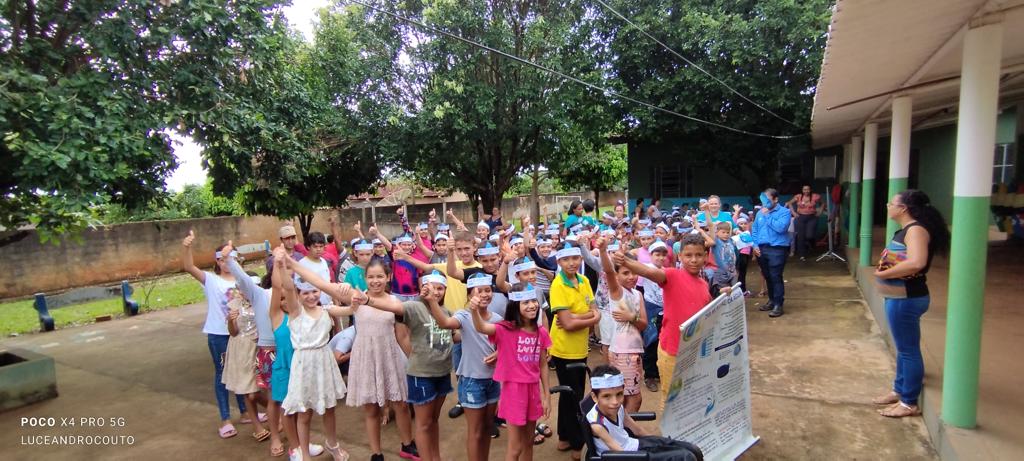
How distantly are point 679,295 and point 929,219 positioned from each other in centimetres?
196

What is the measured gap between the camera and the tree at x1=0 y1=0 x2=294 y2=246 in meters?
4.36

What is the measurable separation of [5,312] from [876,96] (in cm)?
1733

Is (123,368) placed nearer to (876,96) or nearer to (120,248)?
(876,96)

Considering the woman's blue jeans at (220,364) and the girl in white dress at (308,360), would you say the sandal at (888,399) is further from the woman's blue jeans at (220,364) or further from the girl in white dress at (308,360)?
the woman's blue jeans at (220,364)

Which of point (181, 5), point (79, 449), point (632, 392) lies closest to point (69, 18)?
point (181, 5)

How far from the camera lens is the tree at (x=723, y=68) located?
443 inches

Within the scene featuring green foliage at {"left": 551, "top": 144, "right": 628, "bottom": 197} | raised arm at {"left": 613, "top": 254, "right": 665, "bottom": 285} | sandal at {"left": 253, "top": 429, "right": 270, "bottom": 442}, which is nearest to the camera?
raised arm at {"left": 613, "top": 254, "right": 665, "bottom": 285}

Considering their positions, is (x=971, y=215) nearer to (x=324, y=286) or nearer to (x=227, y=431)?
(x=324, y=286)

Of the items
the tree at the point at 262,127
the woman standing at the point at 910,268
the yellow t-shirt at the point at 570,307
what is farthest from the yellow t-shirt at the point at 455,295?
the woman standing at the point at 910,268

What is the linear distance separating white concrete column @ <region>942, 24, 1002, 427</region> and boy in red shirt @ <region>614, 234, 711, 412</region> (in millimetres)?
1528

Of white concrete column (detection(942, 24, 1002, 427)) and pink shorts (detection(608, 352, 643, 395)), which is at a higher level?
white concrete column (detection(942, 24, 1002, 427))

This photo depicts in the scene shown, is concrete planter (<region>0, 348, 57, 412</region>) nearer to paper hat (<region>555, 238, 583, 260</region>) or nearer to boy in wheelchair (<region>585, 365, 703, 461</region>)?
paper hat (<region>555, 238, 583, 260</region>)

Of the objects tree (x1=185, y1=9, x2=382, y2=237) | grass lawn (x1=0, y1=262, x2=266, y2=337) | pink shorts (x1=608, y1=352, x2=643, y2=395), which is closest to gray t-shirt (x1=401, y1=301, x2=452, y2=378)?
pink shorts (x1=608, y1=352, x2=643, y2=395)

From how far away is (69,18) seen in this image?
4.96m
